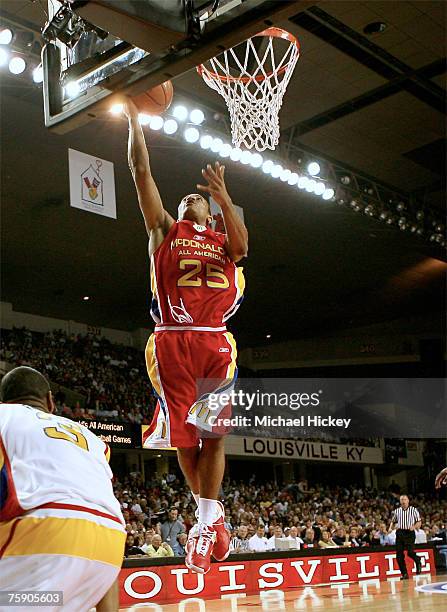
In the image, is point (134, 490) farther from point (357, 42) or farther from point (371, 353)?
point (371, 353)

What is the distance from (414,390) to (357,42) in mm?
20272

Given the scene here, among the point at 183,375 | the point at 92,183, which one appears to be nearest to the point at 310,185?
the point at 92,183

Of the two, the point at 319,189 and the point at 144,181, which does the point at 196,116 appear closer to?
the point at 319,189

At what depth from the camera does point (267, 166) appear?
1554 centimetres

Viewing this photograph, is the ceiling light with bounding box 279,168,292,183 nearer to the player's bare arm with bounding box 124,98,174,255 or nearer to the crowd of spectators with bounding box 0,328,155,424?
the crowd of spectators with bounding box 0,328,155,424

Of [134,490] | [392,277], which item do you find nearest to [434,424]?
[392,277]

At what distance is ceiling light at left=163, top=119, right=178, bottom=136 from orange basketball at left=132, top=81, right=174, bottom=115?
30.0ft

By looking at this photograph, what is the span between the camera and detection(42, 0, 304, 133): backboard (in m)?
4.33

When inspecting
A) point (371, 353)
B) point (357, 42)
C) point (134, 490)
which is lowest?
point (134, 490)

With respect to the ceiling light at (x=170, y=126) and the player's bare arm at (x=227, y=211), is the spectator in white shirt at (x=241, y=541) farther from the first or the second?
the player's bare arm at (x=227, y=211)

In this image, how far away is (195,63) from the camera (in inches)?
180

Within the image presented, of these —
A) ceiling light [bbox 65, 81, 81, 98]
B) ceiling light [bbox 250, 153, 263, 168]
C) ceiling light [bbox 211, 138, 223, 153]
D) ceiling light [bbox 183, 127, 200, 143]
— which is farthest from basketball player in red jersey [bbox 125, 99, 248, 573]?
ceiling light [bbox 250, 153, 263, 168]

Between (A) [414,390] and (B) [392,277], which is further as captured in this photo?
(A) [414,390]

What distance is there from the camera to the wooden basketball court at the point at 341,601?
7926mm
